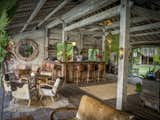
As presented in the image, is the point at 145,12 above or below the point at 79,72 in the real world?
above

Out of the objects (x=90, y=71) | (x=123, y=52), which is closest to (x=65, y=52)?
(x=90, y=71)

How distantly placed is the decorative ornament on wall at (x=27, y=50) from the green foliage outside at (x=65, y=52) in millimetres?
1580

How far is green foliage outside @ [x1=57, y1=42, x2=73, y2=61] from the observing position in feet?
31.2

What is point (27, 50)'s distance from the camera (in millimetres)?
11375

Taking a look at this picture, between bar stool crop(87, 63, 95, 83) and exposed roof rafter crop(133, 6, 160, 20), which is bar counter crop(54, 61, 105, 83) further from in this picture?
exposed roof rafter crop(133, 6, 160, 20)

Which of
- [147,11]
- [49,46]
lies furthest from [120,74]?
[49,46]

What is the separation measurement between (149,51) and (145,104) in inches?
317

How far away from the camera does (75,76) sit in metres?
9.20

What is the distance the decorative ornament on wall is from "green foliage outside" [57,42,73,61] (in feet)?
5.18

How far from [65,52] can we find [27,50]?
10.6ft

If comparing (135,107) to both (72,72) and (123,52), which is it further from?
(72,72)

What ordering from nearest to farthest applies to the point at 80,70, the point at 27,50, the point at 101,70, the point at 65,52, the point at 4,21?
the point at 4,21 < the point at 80,70 < the point at 65,52 < the point at 101,70 < the point at 27,50

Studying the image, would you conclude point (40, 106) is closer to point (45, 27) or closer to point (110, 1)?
point (110, 1)

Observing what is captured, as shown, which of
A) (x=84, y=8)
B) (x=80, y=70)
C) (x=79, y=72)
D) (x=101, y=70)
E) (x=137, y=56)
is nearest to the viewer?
(x=84, y=8)
